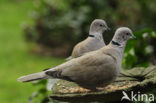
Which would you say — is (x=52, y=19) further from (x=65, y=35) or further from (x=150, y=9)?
(x=150, y=9)

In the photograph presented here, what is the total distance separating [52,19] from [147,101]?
616 centimetres

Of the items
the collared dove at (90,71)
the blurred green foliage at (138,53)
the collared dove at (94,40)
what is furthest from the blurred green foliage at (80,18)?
the collared dove at (90,71)

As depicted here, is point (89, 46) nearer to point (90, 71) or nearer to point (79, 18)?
point (90, 71)

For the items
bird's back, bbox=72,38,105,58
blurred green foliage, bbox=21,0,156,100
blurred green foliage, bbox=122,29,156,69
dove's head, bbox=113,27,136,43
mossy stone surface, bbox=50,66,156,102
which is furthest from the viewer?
blurred green foliage, bbox=21,0,156,100

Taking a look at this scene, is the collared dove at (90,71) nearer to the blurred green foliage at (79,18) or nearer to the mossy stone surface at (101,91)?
the mossy stone surface at (101,91)

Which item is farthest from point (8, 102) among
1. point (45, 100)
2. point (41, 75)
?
point (41, 75)

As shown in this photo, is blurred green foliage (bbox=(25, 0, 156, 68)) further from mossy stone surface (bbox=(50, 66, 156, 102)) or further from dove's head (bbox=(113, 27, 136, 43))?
dove's head (bbox=(113, 27, 136, 43))

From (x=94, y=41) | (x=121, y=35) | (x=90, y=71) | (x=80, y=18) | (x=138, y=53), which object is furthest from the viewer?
(x=80, y=18)

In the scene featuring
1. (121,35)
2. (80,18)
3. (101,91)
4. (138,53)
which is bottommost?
(101,91)

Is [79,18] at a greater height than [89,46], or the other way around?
[79,18]

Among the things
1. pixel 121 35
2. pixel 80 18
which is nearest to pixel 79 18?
pixel 80 18

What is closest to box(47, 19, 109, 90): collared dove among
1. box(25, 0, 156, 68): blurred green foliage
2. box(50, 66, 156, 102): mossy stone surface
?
box(50, 66, 156, 102): mossy stone surface

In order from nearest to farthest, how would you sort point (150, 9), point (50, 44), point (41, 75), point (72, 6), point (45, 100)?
point (41, 75), point (45, 100), point (150, 9), point (72, 6), point (50, 44)

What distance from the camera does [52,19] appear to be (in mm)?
9453
